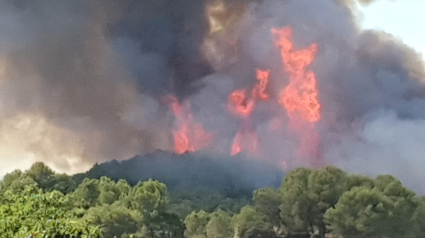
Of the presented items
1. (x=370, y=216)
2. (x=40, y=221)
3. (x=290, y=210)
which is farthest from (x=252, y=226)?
(x=40, y=221)

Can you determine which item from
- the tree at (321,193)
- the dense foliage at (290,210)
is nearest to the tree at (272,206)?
the dense foliage at (290,210)

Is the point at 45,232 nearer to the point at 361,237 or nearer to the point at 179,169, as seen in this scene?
the point at 361,237

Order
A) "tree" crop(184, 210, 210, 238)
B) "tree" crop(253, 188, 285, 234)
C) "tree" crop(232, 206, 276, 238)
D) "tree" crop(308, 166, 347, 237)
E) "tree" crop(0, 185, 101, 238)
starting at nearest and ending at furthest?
"tree" crop(0, 185, 101, 238)
"tree" crop(308, 166, 347, 237)
"tree" crop(232, 206, 276, 238)
"tree" crop(253, 188, 285, 234)
"tree" crop(184, 210, 210, 238)

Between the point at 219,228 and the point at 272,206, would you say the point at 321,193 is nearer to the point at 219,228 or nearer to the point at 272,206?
the point at 272,206

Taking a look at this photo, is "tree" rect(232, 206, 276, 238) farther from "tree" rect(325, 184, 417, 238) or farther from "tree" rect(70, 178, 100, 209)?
"tree" rect(70, 178, 100, 209)

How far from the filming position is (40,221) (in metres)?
26.3

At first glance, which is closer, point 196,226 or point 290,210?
point 290,210

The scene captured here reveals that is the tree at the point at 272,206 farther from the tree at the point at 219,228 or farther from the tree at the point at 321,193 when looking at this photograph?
the tree at the point at 219,228

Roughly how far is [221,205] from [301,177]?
27419 mm

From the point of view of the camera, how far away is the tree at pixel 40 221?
2138 centimetres

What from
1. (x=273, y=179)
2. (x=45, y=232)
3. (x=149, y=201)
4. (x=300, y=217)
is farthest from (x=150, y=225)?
(x=45, y=232)

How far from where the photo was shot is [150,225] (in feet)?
311

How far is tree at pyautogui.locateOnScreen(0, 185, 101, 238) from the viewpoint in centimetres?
2138

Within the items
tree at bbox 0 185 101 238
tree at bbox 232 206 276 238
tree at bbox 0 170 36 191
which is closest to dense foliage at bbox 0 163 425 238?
tree at bbox 232 206 276 238
